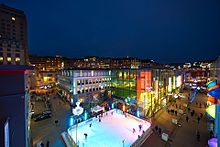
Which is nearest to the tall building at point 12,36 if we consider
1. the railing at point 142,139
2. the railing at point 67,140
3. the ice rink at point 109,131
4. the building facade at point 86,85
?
the building facade at point 86,85

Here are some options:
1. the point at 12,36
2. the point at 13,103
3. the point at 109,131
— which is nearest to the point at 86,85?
the point at 109,131

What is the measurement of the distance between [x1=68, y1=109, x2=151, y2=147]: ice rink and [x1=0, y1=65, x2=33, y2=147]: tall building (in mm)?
10577

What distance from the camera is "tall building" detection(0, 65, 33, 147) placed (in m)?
4.94

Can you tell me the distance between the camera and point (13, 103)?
518 centimetres

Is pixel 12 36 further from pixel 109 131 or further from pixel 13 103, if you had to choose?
pixel 13 103

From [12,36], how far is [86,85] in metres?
41.9

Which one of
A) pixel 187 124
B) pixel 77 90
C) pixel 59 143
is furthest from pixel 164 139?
pixel 77 90

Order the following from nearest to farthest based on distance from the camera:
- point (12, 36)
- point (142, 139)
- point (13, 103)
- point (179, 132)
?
point (13, 103), point (142, 139), point (179, 132), point (12, 36)

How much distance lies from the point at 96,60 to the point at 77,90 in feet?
245

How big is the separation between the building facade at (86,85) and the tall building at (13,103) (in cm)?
2508

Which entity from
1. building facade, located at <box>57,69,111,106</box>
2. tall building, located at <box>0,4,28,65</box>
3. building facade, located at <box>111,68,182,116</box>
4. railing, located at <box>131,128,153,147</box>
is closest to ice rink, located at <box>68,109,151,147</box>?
railing, located at <box>131,128,153,147</box>

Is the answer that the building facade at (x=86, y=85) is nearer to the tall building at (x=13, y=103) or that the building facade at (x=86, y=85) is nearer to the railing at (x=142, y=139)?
the railing at (x=142, y=139)

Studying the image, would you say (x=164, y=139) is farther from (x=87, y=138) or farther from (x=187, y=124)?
(x=87, y=138)

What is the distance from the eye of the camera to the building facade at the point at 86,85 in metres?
30.5
